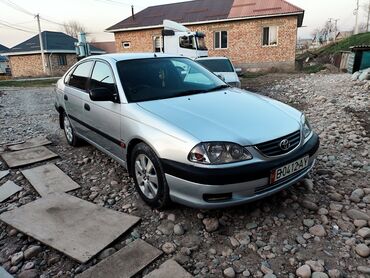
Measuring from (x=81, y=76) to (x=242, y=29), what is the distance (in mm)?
17247

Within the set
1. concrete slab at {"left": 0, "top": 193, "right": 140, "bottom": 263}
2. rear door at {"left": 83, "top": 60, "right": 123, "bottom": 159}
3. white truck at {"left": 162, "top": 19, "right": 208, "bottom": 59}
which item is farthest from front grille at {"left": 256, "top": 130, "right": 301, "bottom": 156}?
white truck at {"left": 162, "top": 19, "right": 208, "bottom": 59}

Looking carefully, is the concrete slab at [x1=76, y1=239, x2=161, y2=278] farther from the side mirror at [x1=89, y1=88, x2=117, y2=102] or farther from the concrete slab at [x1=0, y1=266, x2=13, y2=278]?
the side mirror at [x1=89, y1=88, x2=117, y2=102]

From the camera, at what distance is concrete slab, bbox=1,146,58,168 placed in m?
4.41

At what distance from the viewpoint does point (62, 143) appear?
17.5 feet

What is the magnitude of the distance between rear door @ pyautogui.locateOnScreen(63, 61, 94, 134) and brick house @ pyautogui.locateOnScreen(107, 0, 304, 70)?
662 inches

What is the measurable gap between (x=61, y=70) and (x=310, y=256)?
35.2 metres

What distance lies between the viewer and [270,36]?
1916 cm

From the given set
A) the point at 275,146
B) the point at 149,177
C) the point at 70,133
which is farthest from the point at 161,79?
the point at 70,133

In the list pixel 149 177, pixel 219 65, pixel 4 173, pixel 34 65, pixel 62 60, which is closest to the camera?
pixel 149 177

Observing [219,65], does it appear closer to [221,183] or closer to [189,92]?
[189,92]

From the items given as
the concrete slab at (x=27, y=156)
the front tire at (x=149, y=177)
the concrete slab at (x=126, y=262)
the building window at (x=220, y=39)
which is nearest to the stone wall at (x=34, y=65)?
the building window at (x=220, y=39)

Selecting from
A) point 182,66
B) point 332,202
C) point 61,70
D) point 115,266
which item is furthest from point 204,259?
point 61,70

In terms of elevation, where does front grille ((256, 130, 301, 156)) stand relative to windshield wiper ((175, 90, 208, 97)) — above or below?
below

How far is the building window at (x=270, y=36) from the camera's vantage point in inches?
746
